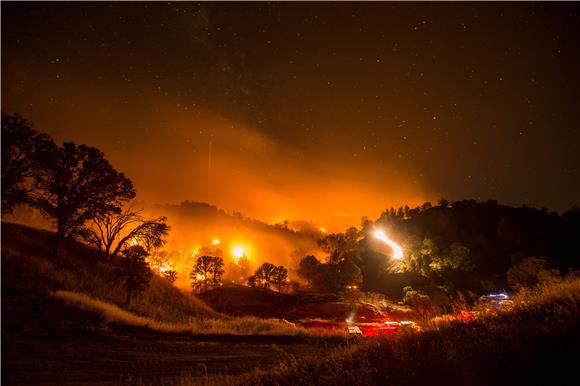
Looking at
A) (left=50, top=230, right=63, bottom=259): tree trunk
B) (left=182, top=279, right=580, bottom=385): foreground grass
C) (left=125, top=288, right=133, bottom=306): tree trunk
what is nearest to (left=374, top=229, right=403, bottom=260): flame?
(left=125, top=288, right=133, bottom=306): tree trunk

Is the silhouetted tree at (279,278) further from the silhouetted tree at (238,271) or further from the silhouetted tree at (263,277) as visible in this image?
the silhouetted tree at (238,271)

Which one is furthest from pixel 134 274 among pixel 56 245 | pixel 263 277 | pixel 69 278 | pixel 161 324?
pixel 263 277

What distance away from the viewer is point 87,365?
1168 cm

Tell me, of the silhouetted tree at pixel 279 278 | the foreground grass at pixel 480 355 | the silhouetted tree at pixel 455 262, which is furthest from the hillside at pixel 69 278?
the silhouetted tree at pixel 455 262

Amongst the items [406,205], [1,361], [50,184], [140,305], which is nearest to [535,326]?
[1,361]

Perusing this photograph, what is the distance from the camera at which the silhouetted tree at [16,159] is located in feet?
76.3

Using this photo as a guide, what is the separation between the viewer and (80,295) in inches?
790

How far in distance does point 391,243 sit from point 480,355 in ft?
408

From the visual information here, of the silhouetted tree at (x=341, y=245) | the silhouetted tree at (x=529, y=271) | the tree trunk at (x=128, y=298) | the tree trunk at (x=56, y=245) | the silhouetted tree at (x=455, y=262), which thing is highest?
the silhouetted tree at (x=341, y=245)

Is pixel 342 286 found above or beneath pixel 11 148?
beneath

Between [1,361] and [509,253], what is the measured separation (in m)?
122

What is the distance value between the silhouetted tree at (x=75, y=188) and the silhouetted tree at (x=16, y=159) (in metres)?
1.06

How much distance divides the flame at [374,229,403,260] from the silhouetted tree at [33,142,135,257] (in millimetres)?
92306

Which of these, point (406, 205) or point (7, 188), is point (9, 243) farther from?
point (406, 205)
